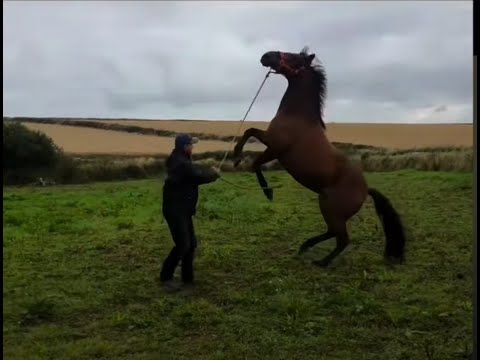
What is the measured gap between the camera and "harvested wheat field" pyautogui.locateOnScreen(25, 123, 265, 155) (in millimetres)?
25938

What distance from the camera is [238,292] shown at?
6594 mm

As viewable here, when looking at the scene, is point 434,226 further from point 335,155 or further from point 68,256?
point 68,256

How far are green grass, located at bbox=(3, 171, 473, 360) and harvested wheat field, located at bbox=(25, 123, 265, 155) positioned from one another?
41.1ft

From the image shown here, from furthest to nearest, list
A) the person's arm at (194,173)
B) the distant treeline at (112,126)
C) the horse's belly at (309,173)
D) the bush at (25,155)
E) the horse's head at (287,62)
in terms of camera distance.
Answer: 1. the distant treeline at (112,126)
2. the bush at (25,155)
3. the horse's belly at (309,173)
4. the horse's head at (287,62)
5. the person's arm at (194,173)

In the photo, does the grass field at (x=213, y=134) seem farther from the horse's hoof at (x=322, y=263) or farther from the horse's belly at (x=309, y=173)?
the horse's belly at (x=309, y=173)

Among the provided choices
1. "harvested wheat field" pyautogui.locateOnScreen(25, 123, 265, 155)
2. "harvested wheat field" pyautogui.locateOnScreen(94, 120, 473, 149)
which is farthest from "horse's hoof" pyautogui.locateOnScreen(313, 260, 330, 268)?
"harvested wheat field" pyautogui.locateOnScreen(94, 120, 473, 149)

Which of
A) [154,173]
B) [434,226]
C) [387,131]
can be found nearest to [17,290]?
[434,226]

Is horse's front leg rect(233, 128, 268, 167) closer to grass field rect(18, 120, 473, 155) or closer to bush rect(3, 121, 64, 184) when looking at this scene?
bush rect(3, 121, 64, 184)

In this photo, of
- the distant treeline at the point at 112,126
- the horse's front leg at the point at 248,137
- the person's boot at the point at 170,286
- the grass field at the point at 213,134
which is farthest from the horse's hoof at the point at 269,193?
the distant treeline at the point at 112,126

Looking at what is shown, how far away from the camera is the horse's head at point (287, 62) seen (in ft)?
22.2

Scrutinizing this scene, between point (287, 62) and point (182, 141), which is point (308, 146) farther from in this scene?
point (182, 141)

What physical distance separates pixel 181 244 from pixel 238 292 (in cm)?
78

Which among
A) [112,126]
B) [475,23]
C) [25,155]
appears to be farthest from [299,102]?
[112,126]

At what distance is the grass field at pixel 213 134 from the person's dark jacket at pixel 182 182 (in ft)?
55.1
